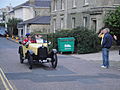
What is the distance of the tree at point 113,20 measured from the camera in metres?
23.1

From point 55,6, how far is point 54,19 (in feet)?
5.95

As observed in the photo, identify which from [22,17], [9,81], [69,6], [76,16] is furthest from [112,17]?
[22,17]

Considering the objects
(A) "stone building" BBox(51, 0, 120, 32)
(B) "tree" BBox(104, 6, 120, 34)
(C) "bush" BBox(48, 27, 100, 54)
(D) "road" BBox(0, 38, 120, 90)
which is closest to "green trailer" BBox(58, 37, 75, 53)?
(C) "bush" BBox(48, 27, 100, 54)

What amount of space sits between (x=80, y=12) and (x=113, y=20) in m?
7.07

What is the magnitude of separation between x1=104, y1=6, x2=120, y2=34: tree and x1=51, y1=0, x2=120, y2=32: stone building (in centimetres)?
91

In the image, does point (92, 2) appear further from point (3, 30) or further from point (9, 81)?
point (3, 30)

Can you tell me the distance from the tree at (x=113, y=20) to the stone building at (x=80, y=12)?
91 cm

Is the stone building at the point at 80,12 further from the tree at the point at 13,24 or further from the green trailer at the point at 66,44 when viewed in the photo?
the tree at the point at 13,24

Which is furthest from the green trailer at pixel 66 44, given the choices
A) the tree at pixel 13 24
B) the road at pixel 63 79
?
the tree at pixel 13 24

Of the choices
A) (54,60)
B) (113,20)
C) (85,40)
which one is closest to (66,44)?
(85,40)

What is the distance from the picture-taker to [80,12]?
97.3 feet

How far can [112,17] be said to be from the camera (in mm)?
23578

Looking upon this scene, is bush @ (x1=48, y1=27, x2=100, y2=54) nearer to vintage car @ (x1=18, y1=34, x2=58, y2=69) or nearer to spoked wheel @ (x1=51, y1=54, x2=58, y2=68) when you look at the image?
vintage car @ (x1=18, y1=34, x2=58, y2=69)

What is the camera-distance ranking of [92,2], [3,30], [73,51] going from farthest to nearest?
1. [3,30]
2. [92,2]
3. [73,51]
